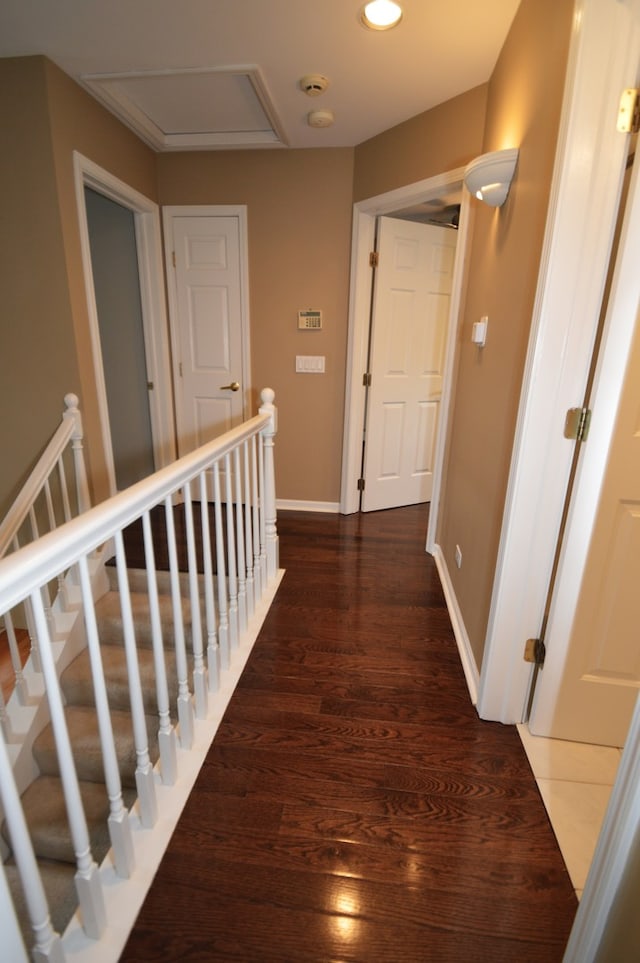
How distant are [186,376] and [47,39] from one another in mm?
1836

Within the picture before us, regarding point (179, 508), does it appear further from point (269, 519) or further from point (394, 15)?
point (394, 15)

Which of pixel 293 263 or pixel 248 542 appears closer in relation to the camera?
pixel 248 542

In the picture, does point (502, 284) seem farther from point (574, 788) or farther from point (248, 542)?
point (574, 788)

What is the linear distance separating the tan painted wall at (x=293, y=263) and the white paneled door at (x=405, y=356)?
25cm

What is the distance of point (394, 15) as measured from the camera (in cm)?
168

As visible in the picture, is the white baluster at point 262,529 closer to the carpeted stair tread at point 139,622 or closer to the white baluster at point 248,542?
the white baluster at point 248,542

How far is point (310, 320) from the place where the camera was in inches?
124

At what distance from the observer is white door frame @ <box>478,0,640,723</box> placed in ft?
3.47

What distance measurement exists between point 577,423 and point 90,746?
2156 millimetres

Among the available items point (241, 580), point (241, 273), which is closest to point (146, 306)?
point (241, 273)

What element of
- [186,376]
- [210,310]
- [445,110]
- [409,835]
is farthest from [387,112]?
[409,835]

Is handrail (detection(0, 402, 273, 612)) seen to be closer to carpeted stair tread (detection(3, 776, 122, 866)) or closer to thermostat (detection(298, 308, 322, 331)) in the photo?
carpeted stair tread (detection(3, 776, 122, 866))

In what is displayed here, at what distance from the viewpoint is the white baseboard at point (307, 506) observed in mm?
3475

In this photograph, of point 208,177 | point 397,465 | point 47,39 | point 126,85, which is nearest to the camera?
point 47,39
